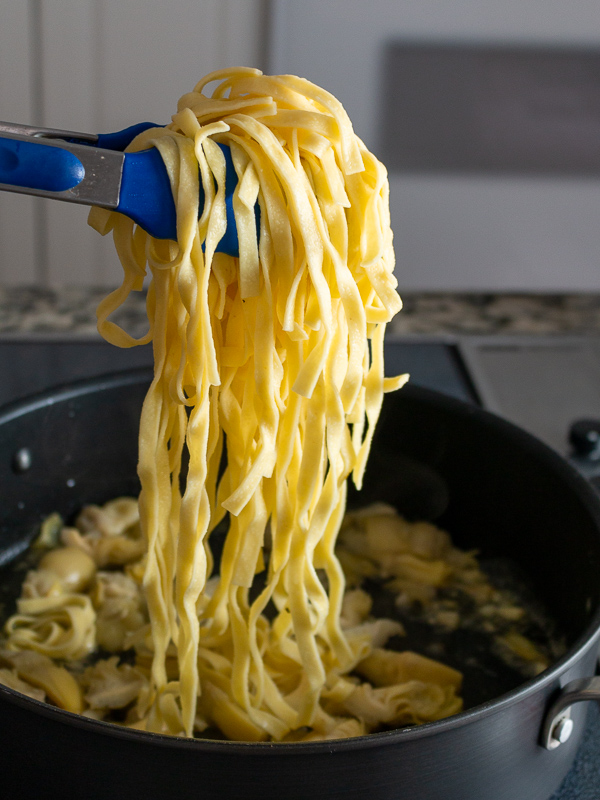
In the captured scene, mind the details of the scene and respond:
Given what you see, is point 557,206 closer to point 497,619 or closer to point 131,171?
point 497,619

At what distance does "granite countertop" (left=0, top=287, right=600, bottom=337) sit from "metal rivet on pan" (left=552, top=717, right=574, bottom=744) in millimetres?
900

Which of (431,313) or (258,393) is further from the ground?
(258,393)

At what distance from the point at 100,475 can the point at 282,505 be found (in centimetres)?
37

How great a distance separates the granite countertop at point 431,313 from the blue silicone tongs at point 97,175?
0.78m

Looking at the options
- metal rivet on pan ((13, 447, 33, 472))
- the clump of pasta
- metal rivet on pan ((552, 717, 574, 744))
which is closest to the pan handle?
metal rivet on pan ((552, 717, 574, 744))

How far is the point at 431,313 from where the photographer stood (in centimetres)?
151

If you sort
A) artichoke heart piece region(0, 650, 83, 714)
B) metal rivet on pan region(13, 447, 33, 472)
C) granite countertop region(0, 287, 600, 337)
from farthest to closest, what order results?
A: granite countertop region(0, 287, 600, 337) < metal rivet on pan region(13, 447, 33, 472) < artichoke heart piece region(0, 650, 83, 714)

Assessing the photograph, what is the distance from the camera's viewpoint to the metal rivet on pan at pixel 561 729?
0.56 m

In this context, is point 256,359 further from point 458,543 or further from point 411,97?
point 411,97

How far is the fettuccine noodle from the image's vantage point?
1.80 ft

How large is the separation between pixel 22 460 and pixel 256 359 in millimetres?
392

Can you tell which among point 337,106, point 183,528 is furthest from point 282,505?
point 337,106

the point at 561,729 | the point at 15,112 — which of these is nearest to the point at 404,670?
the point at 561,729

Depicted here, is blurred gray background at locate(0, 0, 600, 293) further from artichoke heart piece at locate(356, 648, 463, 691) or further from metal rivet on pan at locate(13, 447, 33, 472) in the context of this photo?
artichoke heart piece at locate(356, 648, 463, 691)
